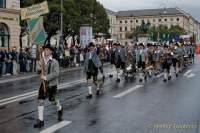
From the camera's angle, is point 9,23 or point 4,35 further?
point 9,23

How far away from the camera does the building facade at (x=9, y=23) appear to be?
37.6 m

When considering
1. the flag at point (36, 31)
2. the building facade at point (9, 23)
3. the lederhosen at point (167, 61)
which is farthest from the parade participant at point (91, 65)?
the building facade at point (9, 23)

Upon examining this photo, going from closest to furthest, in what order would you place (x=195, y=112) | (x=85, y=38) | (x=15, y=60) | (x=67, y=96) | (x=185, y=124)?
(x=185, y=124)
(x=195, y=112)
(x=67, y=96)
(x=15, y=60)
(x=85, y=38)

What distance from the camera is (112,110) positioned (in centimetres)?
1292

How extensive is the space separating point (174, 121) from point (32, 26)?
1077 centimetres

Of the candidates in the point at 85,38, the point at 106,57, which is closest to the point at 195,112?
the point at 106,57

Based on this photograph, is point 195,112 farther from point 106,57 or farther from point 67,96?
point 106,57

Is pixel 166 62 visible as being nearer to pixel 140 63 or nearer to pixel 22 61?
pixel 140 63

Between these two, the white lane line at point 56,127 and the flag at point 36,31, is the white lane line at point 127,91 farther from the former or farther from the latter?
the white lane line at point 56,127

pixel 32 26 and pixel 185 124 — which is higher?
pixel 32 26

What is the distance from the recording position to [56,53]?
112 feet

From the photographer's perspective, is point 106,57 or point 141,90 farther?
point 106,57

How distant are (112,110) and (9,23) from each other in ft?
88.4

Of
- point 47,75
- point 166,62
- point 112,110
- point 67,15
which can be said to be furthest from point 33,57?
point 67,15
